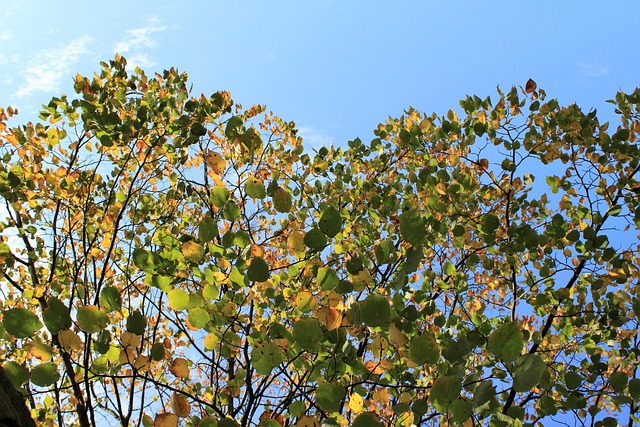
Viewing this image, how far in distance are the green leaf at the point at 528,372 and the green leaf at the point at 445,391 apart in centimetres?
17

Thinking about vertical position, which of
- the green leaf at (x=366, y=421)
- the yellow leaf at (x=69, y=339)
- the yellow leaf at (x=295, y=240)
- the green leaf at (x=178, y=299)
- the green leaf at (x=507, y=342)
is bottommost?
the green leaf at (x=366, y=421)

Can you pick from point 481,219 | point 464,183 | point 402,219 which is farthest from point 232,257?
point 481,219

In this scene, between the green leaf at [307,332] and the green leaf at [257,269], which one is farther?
the green leaf at [257,269]

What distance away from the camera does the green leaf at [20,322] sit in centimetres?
141

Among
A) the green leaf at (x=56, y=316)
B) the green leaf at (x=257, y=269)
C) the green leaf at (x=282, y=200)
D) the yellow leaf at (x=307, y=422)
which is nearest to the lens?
the green leaf at (x=56, y=316)

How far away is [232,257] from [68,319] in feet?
2.59

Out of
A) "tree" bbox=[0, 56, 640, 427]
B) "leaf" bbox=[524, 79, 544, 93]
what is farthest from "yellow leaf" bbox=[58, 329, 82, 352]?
"leaf" bbox=[524, 79, 544, 93]

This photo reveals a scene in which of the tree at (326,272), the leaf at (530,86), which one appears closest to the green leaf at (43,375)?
the tree at (326,272)

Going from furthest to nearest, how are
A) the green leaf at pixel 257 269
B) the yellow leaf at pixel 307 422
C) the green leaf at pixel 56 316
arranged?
the green leaf at pixel 257 269, the yellow leaf at pixel 307 422, the green leaf at pixel 56 316

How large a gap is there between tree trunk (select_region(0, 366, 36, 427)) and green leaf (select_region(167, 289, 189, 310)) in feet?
1.81

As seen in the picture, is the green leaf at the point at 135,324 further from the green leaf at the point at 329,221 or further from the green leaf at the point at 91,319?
the green leaf at the point at 329,221

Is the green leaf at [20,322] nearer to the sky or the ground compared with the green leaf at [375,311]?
nearer to the sky

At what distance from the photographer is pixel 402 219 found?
153 centimetres

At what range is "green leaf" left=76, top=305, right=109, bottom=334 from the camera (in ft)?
4.85
